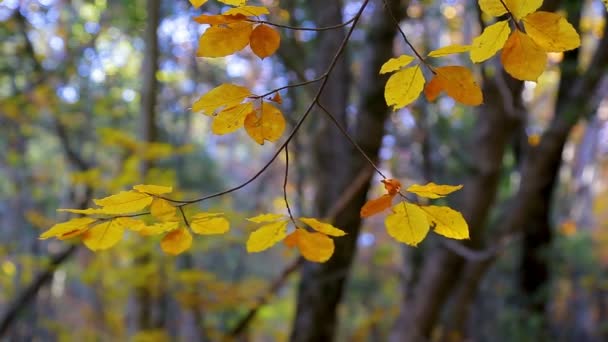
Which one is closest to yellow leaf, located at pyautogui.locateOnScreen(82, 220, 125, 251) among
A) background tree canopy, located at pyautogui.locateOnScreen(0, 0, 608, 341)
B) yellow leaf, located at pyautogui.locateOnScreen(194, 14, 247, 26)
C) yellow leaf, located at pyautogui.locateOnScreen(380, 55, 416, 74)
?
background tree canopy, located at pyautogui.locateOnScreen(0, 0, 608, 341)

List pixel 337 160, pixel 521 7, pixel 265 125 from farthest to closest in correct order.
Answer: pixel 337 160
pixel 265 125
pixel 521 7

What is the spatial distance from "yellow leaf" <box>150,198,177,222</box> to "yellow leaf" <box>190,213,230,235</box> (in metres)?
0.03

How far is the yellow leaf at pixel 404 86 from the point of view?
61cm

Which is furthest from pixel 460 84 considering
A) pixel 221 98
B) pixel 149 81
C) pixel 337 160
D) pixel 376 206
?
pixel 149 81

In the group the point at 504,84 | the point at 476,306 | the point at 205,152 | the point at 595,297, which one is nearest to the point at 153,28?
the point at 504,84

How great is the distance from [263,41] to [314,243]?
251 mm

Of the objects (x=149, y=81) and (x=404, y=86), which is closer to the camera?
(x=404, y=86)

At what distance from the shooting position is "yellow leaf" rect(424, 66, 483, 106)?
610 millimetres

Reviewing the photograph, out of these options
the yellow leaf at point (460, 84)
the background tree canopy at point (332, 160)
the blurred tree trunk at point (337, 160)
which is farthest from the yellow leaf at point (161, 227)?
the blurred tree trunk at point (337, 160)

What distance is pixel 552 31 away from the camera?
557 millimetres

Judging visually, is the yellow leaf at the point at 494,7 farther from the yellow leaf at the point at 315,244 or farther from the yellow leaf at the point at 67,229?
the yellow leaf at the point at 67,229

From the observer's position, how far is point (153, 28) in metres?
2.43

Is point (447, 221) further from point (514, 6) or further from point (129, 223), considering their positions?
point (129, 223)

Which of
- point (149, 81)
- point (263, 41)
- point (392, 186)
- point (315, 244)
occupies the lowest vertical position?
point (149, 81)
